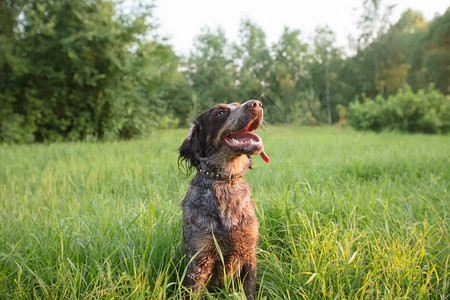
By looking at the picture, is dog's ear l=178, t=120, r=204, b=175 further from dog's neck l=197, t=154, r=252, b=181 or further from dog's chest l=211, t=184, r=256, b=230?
dog's chest l=211, t=184, r=256, b=230

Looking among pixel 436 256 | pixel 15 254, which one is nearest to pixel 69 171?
pixel 15 254

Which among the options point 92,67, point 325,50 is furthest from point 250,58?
point 325,50

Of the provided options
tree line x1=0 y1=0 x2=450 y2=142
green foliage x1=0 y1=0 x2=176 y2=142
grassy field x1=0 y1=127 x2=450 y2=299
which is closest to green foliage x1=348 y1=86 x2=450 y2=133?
tree line x1=0 y1=0 x2=450 y2=142

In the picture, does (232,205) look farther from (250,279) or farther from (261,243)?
(261,243)

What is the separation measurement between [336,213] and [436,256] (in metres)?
0.87

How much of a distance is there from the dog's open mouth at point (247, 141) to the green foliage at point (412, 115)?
1429cm

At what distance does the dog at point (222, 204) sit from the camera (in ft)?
6.10

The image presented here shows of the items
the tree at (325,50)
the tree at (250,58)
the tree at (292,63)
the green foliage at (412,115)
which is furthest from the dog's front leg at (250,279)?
the tree at (325,50)

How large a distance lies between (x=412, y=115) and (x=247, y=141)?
50.5ft

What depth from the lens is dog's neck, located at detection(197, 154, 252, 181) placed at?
200 centimetres

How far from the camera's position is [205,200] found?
1.94 m

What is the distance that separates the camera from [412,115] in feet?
45.9

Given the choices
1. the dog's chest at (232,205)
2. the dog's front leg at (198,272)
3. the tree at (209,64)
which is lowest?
the dog's front leg at (198,272)

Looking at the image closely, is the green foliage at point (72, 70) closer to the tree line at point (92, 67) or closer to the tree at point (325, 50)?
the tree line at point (92, 67)
